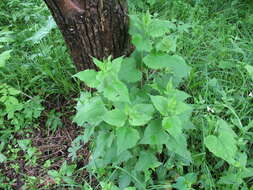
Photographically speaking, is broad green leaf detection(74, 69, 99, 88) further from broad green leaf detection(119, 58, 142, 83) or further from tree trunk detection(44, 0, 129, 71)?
tree trunk detection(44, 0, 129, 71)

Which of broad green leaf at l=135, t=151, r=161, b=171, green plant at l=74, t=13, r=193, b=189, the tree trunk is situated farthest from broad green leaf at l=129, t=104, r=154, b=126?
the tree trunk

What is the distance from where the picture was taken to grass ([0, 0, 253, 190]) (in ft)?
5.76

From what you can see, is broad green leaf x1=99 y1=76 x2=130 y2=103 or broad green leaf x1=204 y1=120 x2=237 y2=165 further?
broad green leaf x1=204 y1=120 x2=237 y2=165

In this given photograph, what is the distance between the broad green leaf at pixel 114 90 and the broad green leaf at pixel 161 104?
0.47 feet

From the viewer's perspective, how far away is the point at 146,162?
4.77 feet

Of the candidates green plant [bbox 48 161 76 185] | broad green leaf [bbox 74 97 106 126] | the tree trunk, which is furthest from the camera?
green plant [bbox 48 161 76 185]

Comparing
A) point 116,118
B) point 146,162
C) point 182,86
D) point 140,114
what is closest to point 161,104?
point 140,114

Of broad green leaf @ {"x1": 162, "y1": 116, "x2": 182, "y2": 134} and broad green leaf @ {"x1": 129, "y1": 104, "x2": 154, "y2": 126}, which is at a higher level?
broad green leaf @ {"x1": 129, "y1": 104, "x2": 154, "y2": 126}

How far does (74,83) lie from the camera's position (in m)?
2.32

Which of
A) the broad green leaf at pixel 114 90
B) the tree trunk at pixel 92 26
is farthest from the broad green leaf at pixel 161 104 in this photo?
the tree trunk at pixel 92 26

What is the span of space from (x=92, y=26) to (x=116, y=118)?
69 centimetres

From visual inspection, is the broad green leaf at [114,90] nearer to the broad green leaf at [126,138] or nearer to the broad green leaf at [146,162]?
the broad green leaf at [126,138]

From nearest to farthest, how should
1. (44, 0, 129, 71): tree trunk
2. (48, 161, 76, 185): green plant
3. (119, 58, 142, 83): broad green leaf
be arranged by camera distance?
1. (119, 58, 142, 83): broad green leaf
2. (44, 0, 129, 71): tree trunk
3. (48, 161, 76, 185): green plant

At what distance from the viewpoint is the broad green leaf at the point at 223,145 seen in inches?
54.1
